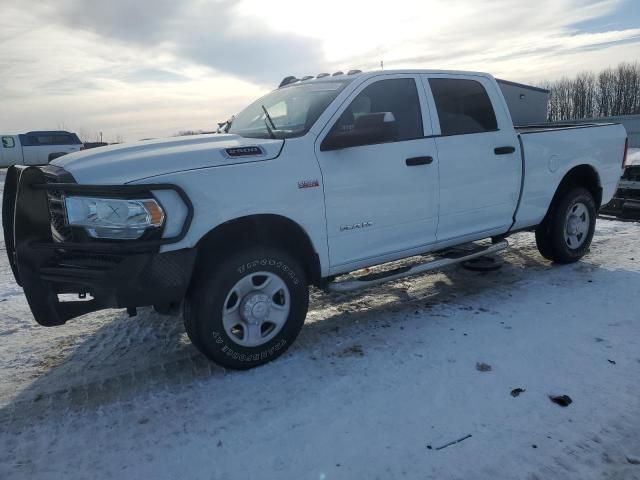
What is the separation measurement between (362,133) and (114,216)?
5.81 feet

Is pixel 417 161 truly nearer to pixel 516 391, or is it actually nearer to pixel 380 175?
pixel 380 175

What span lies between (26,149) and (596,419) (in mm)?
34838

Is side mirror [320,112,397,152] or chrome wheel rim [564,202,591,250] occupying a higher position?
side mirror [320,112,397,152]

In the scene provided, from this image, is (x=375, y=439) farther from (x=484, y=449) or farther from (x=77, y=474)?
(x=77, y=474)

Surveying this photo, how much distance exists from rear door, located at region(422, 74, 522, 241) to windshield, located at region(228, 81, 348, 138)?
3.22 feet

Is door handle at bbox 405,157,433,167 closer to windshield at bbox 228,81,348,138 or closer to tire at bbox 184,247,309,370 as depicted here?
windshield at bbox 228,81,348,138

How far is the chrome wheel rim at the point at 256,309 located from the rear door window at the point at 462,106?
2.05m

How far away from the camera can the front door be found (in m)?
3.66

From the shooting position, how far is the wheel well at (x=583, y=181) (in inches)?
216

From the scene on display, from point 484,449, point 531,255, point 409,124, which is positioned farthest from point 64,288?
point 531,255

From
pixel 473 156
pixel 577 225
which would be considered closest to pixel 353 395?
pixel 473 156

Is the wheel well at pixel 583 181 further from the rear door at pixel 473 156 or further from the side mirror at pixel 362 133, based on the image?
the side mirror at pixel 362 133

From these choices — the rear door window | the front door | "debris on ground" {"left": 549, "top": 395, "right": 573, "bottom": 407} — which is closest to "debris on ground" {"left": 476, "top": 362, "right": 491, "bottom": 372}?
"debris on ground" {"left": 549, "top": 395, "right": 573, "bottom": 407}

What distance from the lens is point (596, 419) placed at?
9.08ft
